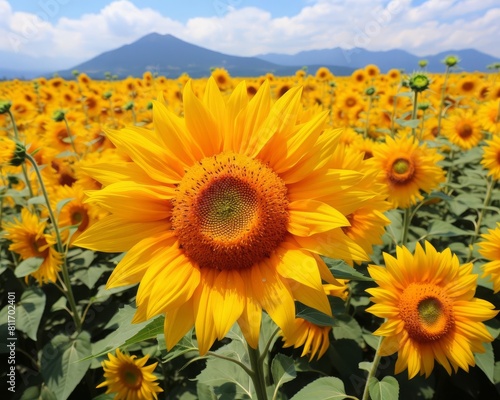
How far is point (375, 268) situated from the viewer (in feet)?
6.44

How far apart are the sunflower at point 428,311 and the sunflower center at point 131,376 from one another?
65.5 inches

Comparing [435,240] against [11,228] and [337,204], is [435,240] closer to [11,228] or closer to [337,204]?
[337,204]

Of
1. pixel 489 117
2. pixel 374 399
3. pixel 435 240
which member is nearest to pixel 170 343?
pixel 374 399

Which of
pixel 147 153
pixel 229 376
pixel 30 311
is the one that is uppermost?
pixel 147 153

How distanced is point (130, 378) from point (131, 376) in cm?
2

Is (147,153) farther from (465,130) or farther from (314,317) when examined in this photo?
(465,130)

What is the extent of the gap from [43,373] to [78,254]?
43.1 inches

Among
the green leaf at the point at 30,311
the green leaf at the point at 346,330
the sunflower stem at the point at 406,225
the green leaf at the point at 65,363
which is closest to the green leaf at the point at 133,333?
the green leaf at the point at 65,363

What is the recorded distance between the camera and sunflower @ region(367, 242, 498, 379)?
1.96 meters

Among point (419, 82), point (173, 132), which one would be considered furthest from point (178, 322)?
point (419, 82)

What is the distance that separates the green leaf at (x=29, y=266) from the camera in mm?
2863

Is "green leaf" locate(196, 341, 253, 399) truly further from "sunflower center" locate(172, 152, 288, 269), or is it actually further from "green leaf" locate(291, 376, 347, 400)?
"sunflower center" locate(172, 152, 288, 269)

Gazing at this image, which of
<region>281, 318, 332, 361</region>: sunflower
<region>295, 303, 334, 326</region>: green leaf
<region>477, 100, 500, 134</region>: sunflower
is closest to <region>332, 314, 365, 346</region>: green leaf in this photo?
<region>281, 318, 332, 361</region>: sunflower

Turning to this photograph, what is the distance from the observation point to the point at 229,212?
135 centimetres
